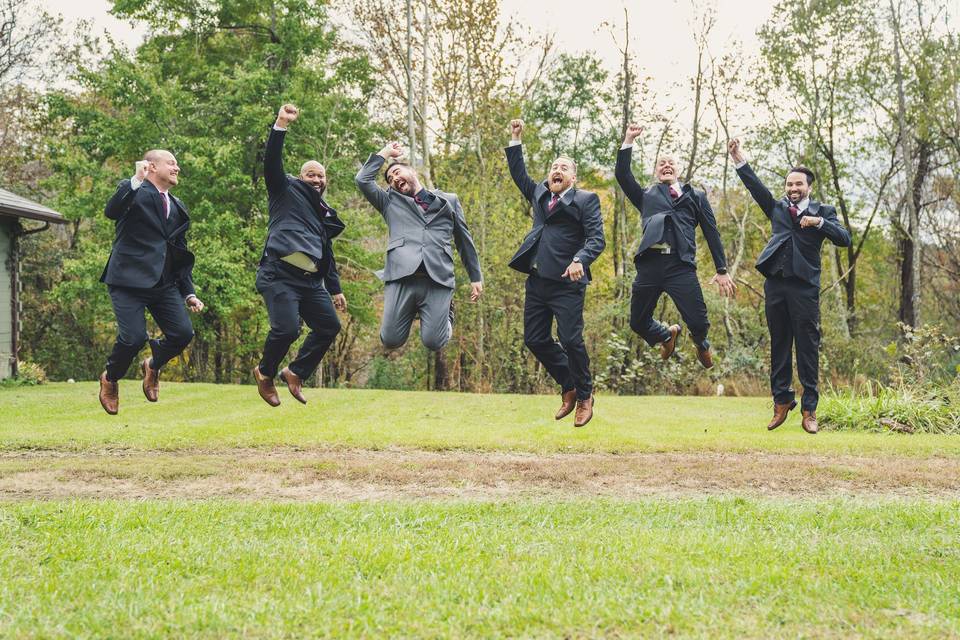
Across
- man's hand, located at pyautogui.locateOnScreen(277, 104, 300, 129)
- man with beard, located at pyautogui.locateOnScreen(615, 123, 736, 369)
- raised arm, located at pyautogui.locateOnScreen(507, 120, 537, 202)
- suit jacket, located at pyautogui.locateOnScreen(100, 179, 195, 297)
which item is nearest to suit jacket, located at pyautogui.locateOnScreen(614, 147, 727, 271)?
man with beard, located at pyautogui.locateOnScreen(615, 123, 736, 369)

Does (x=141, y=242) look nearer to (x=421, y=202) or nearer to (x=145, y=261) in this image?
(x=145, y=261)

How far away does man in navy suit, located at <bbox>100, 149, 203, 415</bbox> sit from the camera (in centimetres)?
691

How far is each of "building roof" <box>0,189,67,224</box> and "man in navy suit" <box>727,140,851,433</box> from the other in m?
17.6

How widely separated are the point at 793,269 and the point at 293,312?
14.5 ft

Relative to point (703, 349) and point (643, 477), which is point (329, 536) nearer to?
point (703, 349)

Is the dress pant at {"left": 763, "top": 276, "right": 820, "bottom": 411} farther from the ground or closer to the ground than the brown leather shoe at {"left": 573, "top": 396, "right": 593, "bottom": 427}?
farther from the ground

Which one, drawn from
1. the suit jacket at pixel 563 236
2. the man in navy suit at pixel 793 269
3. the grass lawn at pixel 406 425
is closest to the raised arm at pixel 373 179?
the suit jacket at pixel 563 236

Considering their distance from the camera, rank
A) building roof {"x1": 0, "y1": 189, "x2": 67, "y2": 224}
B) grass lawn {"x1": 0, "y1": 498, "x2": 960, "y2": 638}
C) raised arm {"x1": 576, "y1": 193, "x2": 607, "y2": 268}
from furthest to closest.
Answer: building roof {"x1": 0, "y1": 189, "x2": 67, "y2": 224}
raised arm {"x1": 576, "y1": 193, "x2": 607, "y2": 268}
grass lawn {"x1": 0, "y1": 498, "x2": 960, "y2": 638}

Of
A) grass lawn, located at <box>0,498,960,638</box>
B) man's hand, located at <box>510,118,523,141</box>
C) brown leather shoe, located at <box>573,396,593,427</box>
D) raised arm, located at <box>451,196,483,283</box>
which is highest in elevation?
man's hand, located at <box>510,118,523,141</box>

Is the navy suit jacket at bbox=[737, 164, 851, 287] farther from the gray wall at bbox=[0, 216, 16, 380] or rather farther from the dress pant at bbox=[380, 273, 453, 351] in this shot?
the gray wall at bbox=[0, 216, 16, 380]

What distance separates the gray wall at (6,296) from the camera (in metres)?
20.2

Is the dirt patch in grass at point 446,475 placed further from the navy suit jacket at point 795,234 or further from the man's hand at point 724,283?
the navy suit jacket at point 795,234

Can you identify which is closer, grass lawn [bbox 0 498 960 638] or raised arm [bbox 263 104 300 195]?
grass lawn [bbox 0 498 960 638]

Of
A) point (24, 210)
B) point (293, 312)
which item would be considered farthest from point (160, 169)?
point (24, 210)
